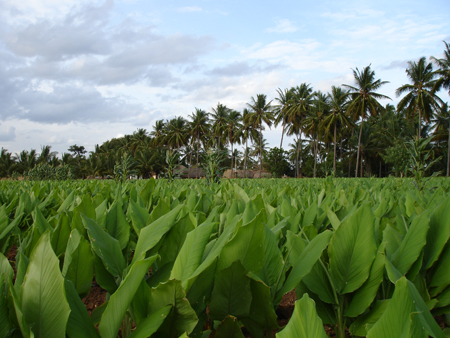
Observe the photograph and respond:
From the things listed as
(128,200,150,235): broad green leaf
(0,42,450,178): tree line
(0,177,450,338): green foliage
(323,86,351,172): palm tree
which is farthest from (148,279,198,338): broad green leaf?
(323,86,351,172): palm tree

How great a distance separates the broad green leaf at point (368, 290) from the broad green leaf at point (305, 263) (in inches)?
6.7

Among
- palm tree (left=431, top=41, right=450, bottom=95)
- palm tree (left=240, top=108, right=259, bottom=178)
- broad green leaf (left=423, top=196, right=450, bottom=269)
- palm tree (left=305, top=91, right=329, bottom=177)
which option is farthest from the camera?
palm tree (left=240, top=108, right=259, bottom=178)

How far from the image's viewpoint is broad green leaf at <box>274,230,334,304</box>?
72 centimetres

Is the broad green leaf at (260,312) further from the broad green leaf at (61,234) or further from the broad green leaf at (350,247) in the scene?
the broad green leaf at (61,234)

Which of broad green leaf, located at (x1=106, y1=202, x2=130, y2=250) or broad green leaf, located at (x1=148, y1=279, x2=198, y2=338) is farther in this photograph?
broad green leaf, located at (x1=106, y1=202, x2=130, y2=250)

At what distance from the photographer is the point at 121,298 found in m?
0.54

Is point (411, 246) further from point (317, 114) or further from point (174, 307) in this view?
point (317, 114)

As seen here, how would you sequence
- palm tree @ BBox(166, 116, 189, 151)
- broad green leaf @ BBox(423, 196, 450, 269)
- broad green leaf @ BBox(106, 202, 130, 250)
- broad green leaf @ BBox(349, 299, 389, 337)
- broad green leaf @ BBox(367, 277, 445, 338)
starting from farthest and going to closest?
palm tree @ BBox(166, 116, 189, 151)
broad green leaf @ BBox(106, 202, 130, 250)
broad green leaf @ BBox(423, 196, 450, 269)
broad green leaf @ BBox(349, 299, 389, 337)
broad green leaf @ BBox(367, 277, 445, 338)

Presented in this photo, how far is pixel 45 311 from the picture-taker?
0.55 metres

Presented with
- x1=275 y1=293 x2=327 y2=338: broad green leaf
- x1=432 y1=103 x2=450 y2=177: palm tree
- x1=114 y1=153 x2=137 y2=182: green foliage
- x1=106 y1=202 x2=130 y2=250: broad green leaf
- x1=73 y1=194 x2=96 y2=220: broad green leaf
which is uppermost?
x1=432 y1=103 x2=450 y2=177: palm tree

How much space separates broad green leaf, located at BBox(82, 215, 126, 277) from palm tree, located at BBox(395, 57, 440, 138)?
39789 mm

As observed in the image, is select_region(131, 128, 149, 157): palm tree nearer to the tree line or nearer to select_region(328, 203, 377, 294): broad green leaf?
the tree line

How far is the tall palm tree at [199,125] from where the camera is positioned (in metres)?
55.2

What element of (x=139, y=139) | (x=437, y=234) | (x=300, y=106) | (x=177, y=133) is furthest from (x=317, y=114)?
(x=437, y=234)
